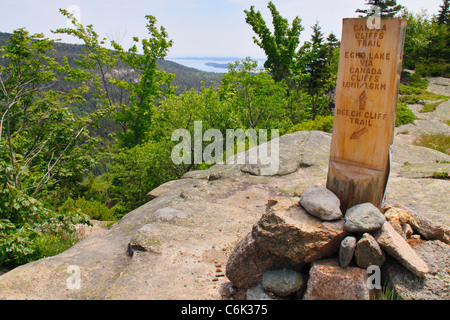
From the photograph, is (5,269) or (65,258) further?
(5,269)

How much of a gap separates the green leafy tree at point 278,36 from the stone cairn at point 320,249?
26.3m

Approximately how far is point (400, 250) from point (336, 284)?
33.3 inches

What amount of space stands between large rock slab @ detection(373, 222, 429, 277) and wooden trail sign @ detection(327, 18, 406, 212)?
51 cm

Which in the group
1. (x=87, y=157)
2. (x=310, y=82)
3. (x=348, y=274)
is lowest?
(x=87, y=157)

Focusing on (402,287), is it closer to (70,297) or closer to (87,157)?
(70,297)

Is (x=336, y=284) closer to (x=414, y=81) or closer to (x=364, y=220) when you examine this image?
(x=364, y=220)

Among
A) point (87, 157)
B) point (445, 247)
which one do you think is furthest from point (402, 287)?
point (87, 157)

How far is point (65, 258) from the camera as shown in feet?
19.1

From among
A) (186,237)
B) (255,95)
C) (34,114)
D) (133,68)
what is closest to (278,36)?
Answer: (255,95)

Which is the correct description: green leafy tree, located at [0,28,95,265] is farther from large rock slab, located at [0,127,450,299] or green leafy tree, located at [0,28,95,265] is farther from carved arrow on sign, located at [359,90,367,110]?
carved arrow on sign, located at [359,90,367,110]

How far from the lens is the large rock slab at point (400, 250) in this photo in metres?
3.85

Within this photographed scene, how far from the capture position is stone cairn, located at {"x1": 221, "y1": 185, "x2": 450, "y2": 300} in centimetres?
397

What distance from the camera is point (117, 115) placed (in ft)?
87.6

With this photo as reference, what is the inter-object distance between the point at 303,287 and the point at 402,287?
1.11 meters
